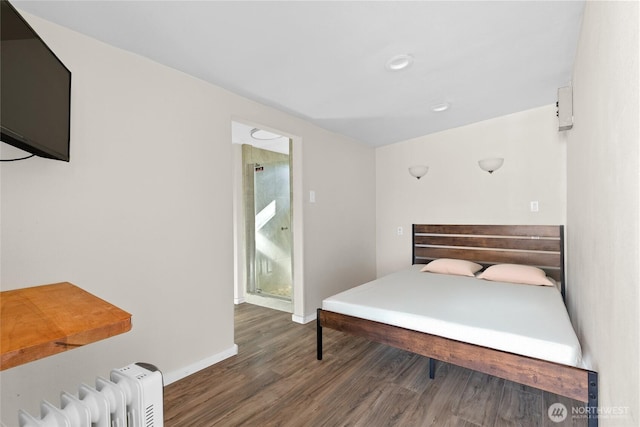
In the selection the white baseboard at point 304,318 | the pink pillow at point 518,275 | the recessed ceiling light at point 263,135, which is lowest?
the white baseboard at point 304,318

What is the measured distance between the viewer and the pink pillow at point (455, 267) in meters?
3.18

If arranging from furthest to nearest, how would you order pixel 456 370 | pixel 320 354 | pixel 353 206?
1. pixel 353 206
2. pixel 320 354
3. pixel 456 370

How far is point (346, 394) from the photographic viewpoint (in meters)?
1.96

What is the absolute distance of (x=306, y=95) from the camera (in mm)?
2600

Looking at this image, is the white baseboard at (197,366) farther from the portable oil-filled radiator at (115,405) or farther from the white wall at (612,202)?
the white wall at (612,202)

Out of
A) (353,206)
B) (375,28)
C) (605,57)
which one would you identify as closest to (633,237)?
(605,57)

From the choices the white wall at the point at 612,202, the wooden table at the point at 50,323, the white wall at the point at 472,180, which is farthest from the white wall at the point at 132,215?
the white wall at the point at 612,202

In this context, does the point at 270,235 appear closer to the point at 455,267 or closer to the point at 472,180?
the point at 455,267

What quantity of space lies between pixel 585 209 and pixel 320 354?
204 centimetres

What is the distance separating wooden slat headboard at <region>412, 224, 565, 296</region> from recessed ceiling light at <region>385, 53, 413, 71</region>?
218 cm

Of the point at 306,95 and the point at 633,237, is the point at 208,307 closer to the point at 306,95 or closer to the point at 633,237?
the point at 306,95

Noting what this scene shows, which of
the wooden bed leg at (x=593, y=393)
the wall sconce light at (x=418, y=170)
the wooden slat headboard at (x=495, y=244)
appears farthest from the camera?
the wall sconce light at (x=418, y=170)

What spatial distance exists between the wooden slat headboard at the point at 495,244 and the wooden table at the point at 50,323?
349cm

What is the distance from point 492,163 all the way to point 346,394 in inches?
108
